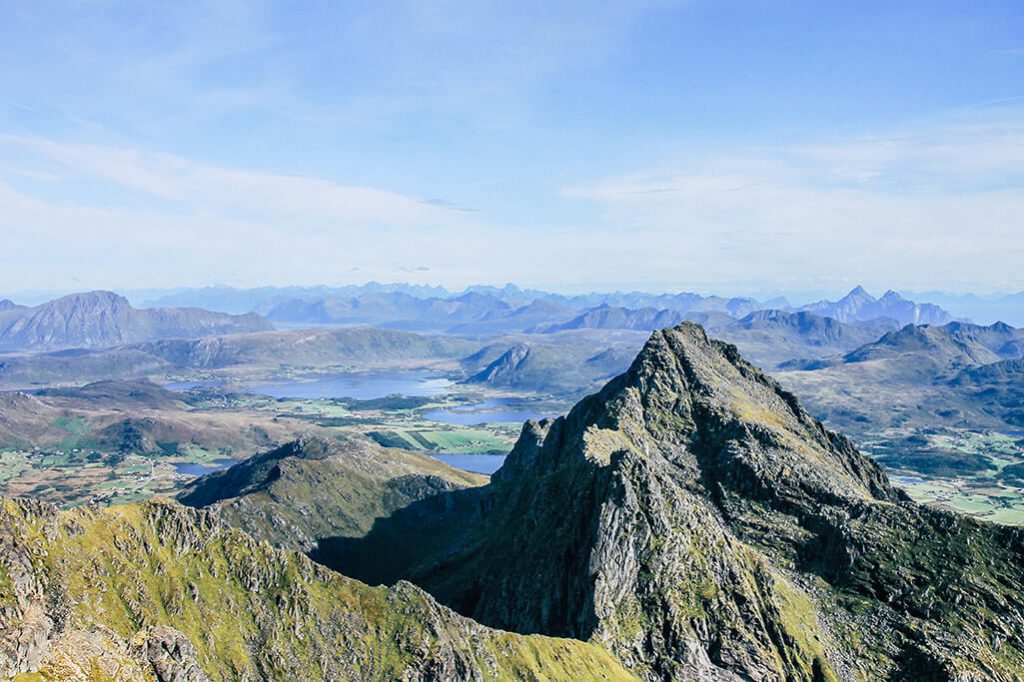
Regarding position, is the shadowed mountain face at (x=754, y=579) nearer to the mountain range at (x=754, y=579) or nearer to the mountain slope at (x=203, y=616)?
the mountain range at (x=754, y=579)

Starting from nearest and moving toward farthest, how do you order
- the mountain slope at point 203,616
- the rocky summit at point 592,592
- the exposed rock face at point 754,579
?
the mountain slope at point 203,616 < the rocky summit at point 592,592 < the exposed rock face at point 754,579

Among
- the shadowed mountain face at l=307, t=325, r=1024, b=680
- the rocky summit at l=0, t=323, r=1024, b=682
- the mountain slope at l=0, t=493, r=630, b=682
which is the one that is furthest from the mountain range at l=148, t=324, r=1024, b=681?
the mountain slope at l=0, t=493, r=630, b=682

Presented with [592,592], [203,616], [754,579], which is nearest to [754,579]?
[754,579]

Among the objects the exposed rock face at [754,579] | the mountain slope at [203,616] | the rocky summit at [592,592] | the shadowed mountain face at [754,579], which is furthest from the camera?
the shadowed mountain face at [754,579]

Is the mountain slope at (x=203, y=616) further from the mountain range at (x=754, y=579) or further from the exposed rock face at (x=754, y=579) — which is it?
the mountain range at (x=754, y=579)

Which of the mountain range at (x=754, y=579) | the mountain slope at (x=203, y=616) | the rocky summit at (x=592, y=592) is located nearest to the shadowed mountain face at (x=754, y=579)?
the mountain range at (x=754, y=579)

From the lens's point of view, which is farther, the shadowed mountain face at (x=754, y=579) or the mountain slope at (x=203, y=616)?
the shadowed mountain face at (x=754, y=579)

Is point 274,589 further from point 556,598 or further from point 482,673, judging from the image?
point 556,598

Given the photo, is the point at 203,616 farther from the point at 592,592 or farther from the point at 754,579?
the point at 754,579
